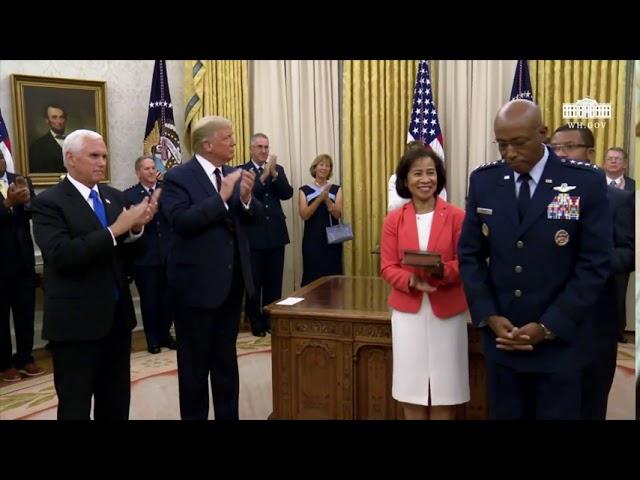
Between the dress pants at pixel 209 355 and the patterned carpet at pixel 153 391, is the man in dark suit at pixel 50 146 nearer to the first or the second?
the patterned carpet at pixel 153 391

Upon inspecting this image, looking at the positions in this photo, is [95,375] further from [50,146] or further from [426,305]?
[50,146]

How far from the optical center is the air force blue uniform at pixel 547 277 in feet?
7.25

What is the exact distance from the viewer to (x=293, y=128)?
705 cm

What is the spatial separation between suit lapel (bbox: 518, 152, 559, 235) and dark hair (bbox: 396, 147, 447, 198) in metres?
0.68

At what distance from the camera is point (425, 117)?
637 cm

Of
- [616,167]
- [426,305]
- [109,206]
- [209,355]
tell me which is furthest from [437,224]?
[616,167]

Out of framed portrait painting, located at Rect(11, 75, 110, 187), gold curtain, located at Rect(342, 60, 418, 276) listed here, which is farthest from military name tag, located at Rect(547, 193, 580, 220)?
framed portrait painting, located at Rect(11, 75, 110, 187)

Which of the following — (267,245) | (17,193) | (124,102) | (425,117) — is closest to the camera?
(17,193)

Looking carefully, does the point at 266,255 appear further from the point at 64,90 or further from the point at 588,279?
the point at 588,279

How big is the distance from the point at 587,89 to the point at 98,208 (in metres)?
4.97

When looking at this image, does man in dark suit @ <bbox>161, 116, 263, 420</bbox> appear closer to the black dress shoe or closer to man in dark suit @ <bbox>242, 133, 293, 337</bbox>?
the black dress shoe

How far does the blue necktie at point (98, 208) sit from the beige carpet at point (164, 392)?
171 cm

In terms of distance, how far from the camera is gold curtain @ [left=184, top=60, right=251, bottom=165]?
267 inches

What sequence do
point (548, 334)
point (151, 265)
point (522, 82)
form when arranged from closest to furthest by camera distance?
1. point (548, 334)
2. point (151, 265)
3. point (522, 82)
